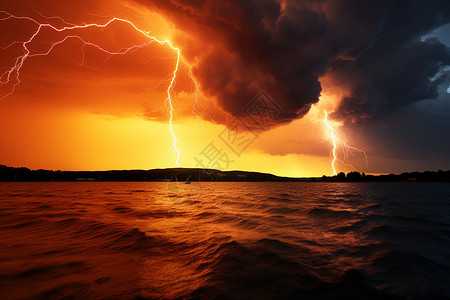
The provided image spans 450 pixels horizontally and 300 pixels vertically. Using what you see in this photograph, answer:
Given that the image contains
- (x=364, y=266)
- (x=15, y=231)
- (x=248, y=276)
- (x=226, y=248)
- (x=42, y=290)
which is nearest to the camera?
(x=42, y=290)

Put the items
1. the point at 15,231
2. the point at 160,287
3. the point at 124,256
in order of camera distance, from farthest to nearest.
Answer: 1. the point at 15,231
2. the point at 124,256
3. the point at 160,287

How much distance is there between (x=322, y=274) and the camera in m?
5.21

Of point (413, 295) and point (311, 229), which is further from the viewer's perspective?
point (311, 229)

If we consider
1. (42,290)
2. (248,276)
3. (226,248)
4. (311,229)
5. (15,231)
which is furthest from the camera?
(311,229)

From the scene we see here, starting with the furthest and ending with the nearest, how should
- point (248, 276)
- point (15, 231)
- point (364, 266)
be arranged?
point (15, 231), point (364, 266), point (248, 276)

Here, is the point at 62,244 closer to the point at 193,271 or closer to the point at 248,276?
the point at 193,271

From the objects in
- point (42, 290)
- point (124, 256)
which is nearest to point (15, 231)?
point (124, 256)

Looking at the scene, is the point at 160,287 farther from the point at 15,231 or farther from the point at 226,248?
the point at 15,231

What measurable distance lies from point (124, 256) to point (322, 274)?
612 cm

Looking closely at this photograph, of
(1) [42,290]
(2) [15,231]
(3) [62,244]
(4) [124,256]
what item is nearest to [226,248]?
(4) [124,256]

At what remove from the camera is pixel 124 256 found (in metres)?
6.31

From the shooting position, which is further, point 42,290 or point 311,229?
point 311,229

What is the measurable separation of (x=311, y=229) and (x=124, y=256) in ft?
29.0

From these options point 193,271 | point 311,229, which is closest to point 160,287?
point 193,271
